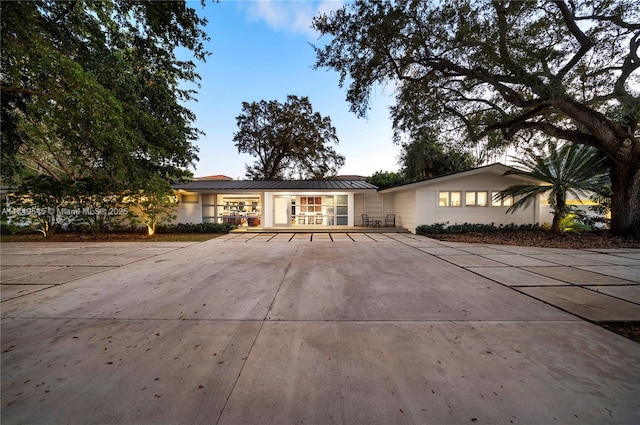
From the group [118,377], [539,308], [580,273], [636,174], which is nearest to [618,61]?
[636,174]

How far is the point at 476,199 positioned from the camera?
13016 mm

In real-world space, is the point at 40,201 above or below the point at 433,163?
below

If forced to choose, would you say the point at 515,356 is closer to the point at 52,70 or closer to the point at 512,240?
the point at 52,70

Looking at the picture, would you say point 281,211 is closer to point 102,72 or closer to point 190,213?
point 190,213

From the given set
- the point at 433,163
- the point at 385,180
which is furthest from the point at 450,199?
the point at 433,163

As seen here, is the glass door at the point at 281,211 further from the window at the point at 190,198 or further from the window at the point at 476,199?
the window at the point at 476,199

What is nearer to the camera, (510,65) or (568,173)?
(510,65)

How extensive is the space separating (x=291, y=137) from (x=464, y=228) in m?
17.9

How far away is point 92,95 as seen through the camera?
404 cm

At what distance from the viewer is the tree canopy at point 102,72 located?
157 inches

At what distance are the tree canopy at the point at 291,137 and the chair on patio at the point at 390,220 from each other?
10312 mm

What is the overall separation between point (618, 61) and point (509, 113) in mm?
2799

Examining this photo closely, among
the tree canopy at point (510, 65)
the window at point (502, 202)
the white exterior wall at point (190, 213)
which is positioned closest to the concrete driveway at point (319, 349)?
the tree canopy at point (510, 65)

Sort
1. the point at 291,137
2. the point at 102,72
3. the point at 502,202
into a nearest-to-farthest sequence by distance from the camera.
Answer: the point at 102,72 → the point at 502,202 → the point at 291,137
